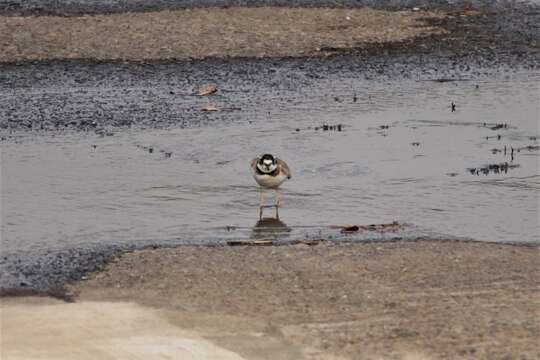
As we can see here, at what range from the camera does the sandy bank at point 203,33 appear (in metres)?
19.1

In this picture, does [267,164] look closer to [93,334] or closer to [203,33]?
[93,334]

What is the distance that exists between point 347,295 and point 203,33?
427 inches

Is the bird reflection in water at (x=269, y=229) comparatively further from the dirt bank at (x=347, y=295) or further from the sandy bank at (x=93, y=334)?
the sandy bank at (x=93, y=334)

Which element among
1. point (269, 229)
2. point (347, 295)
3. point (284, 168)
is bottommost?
point (347, 295)

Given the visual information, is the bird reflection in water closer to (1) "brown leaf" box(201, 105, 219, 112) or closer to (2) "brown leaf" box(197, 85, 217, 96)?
(1) "brown leaf" box(201, 105, 219, 112)

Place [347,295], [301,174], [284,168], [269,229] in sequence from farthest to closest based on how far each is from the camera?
[301,174], [284,168], [269,229], [347,295]

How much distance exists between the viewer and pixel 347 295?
9.45 meters

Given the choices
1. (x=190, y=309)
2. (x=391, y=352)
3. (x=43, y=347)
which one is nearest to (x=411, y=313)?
(x=391, y=352)

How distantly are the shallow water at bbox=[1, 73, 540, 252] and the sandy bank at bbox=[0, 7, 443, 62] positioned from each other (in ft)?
7.75

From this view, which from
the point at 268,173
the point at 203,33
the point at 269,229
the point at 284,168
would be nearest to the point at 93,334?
the point at 269,229

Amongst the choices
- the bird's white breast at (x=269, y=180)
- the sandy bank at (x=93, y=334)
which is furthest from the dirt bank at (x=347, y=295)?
the bird's white breast at (x=269, y=180)

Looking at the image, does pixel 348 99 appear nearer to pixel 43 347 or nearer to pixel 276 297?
pixel 276 297

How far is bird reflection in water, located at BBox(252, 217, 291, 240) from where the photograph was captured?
11.3m

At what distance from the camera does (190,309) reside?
922cm
